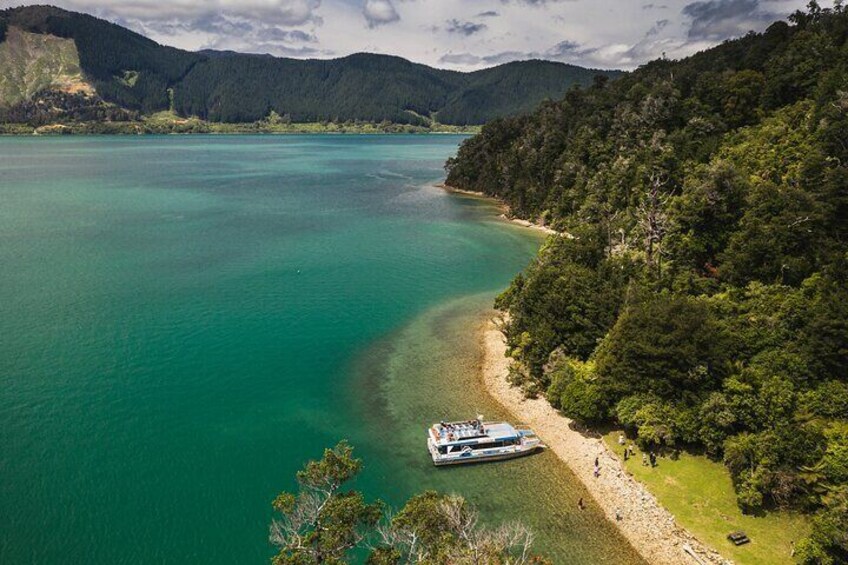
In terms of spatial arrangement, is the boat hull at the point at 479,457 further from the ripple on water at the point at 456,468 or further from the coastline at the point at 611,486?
the coastline at the point at 611,486

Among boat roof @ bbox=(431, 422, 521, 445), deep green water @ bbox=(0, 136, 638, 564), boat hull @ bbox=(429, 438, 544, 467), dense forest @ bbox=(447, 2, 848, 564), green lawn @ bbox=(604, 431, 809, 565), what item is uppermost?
dense forest @ bbox=(447, 2, 848, 564)

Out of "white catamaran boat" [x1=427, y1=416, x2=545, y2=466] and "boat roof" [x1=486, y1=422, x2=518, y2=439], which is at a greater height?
"boat roof" [x1=486, y1=422, x2=518, y2=439]

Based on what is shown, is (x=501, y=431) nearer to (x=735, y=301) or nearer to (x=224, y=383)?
(x=735, y=301)

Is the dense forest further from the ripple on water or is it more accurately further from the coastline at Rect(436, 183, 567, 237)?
the coastline at Rect(436, 183, 567, 237)

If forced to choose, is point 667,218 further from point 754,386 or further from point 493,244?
point 493,244

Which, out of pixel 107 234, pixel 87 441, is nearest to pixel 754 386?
pixel 87 441

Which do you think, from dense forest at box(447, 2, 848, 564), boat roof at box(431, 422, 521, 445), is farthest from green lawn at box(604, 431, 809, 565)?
boat roof at box(431, 422, 521, 445)

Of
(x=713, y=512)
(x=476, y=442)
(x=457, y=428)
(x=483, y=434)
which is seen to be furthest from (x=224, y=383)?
(x=713, y=512)
